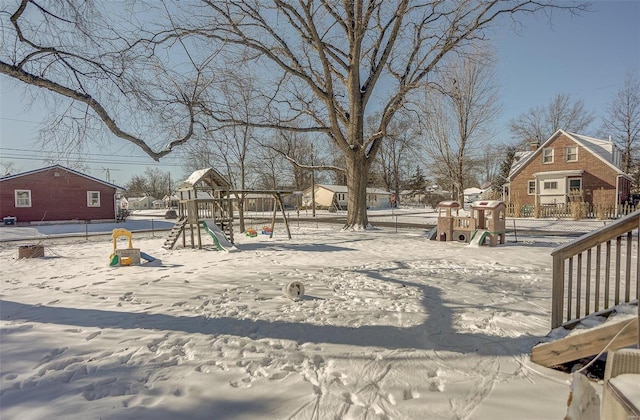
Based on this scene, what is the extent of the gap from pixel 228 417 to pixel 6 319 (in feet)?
13.4

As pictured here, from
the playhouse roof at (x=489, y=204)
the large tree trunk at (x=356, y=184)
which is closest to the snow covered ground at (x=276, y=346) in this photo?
the playhouse roof at (x=489, y=204)

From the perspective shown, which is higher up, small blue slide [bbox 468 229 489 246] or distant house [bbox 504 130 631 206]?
distant house [bbox 504 130 631 206]

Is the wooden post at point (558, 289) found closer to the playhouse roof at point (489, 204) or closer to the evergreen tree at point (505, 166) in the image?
the playhouse roof at point (489, 204)

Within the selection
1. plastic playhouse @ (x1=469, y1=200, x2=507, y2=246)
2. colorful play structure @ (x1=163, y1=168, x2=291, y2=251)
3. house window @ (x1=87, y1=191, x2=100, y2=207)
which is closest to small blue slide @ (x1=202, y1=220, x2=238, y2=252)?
colorful play structure @ (x1=163, y1=168, x2=291, y2=251)

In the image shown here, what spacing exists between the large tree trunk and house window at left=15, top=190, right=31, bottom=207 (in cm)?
2577

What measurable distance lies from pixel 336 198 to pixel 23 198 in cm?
3647

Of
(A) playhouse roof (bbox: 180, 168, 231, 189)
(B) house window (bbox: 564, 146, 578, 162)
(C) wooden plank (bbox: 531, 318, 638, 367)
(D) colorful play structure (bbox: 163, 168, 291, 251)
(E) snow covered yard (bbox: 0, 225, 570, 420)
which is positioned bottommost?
(E) snow covered yard (bbox: 0, 225, 570, 420)

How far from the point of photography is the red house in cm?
2448

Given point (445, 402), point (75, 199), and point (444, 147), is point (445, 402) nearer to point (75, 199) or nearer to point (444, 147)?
point (444, 147)

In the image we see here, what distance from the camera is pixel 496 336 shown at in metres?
3.89

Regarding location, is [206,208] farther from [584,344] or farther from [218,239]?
[584,344]

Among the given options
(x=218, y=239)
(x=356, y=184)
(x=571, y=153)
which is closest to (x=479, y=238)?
(x=356, y=184)

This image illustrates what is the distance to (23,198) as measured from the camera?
25.0 meters

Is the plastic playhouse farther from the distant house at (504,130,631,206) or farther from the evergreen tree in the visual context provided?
the evergreen tree
